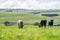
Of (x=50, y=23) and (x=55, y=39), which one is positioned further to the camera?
(x=50, y=23)

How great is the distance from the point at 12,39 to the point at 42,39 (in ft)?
4.71

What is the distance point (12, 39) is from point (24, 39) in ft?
1.97

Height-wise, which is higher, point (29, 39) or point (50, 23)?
point (29, 39)

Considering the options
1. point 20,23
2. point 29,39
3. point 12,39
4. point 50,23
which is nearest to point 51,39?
point 29,39

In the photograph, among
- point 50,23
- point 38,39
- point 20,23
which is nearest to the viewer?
point 38,39

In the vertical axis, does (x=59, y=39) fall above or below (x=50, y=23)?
above

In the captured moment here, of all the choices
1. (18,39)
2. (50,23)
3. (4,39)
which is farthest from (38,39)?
(50,23)

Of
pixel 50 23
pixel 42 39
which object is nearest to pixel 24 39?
pixel 42 39

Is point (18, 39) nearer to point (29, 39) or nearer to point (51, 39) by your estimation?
point (29, 39)

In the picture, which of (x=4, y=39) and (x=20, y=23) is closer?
(x=4, y=39)

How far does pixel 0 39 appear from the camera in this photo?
408 inches

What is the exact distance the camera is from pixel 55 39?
35.2 ft

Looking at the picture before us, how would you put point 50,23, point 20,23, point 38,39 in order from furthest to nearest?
1. point 50,23
2. point 20,23
3. point 38,39

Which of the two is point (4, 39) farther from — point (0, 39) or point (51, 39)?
point (51, 39)
